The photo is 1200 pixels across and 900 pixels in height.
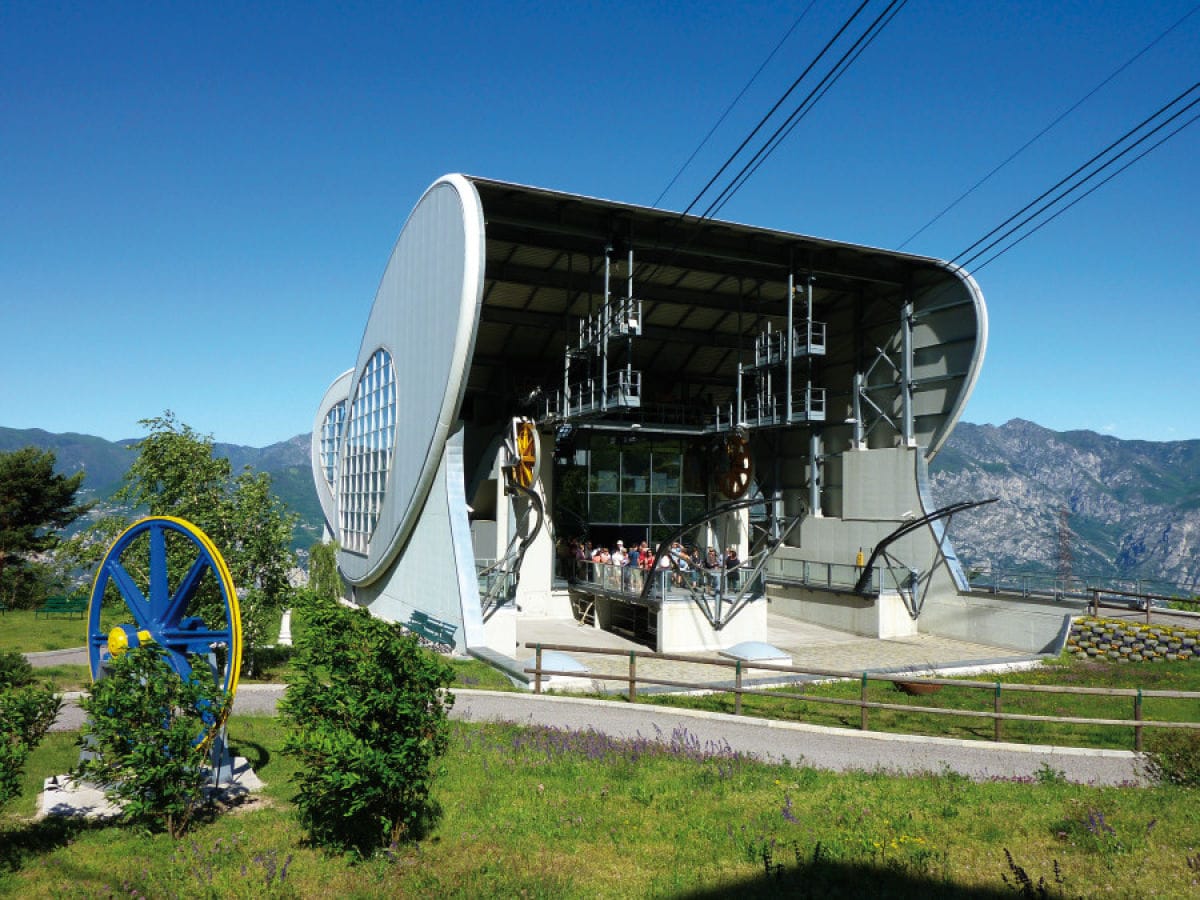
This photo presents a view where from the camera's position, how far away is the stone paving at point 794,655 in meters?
18.8

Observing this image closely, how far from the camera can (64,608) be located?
33594 mm

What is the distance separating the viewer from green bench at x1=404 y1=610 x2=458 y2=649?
2159cm

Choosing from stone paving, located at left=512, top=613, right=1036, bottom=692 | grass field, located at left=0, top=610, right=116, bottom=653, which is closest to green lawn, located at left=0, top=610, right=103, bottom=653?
grass field, located at left=0, top=610, right=116, bottom=653

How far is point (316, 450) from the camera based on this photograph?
44.9m

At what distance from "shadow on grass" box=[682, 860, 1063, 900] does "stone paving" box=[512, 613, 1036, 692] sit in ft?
29.4

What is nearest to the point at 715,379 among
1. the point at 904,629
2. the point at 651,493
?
the point at 651,493

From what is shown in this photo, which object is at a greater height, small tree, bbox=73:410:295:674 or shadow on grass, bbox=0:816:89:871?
small tree, bbox=73:410:295:674

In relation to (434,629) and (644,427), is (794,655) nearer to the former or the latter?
(434,629)

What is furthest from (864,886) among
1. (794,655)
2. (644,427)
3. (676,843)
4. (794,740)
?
(644,427)

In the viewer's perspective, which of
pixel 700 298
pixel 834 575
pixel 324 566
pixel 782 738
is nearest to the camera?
pixel 782 738

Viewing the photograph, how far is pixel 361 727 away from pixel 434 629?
15436 millimetres

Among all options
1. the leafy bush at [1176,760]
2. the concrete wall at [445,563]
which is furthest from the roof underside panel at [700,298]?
the leafy bush at [1176,760]

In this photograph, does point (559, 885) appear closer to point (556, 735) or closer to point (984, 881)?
point (984, 881)

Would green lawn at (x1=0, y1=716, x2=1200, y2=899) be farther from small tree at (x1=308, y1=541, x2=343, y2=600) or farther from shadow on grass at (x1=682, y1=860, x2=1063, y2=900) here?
small tree at (x1=308, y1=541, x2=343, y2=600)
